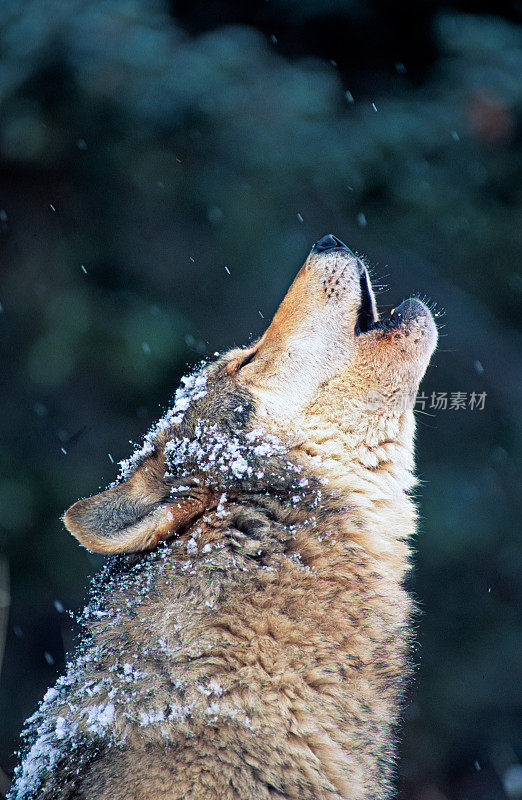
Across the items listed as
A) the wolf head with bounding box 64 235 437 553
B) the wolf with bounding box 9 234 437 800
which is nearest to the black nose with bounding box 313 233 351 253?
the wolf head with bounding box 64 235 437 553

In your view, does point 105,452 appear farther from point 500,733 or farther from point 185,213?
point 500,733

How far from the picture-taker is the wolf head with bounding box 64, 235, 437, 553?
2.23 m

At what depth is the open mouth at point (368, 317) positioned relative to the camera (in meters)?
2.74

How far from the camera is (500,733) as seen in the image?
16.6 ft

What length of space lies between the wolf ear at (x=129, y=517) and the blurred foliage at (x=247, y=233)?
10.8ft

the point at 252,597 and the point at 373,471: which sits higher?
the point at 252,597

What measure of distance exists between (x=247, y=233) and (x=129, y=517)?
407 cm

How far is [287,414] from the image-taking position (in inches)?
98.5

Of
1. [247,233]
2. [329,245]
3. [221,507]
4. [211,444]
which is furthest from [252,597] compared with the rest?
[247,233]

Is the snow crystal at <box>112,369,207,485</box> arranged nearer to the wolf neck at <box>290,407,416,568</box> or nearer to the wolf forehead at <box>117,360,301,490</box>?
the wolf forehead at <box>117,360,301,490</box>

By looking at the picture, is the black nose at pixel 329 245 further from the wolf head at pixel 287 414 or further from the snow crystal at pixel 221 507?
the snow crystal at pixel 221 507

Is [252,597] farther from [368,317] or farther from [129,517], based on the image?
[368,317]

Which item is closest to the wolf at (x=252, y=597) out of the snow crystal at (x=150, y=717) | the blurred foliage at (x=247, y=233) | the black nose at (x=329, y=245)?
the snow crystal at (x=150, y=717)

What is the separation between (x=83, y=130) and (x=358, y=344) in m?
4.27
